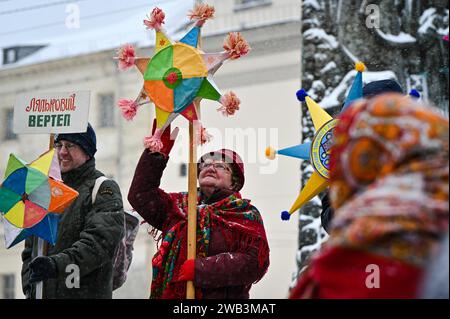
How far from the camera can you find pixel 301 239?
8.02 m

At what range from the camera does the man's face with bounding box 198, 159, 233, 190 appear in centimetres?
500

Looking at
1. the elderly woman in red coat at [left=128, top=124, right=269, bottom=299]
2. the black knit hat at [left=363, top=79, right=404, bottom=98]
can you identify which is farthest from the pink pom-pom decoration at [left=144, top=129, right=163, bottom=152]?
the black knit hat at [left=363, top=79, right=404, bottom=98]

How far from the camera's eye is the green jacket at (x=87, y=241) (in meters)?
4.99

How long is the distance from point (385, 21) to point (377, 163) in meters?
5.76

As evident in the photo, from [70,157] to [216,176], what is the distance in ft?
2.76

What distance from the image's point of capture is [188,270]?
4672mm

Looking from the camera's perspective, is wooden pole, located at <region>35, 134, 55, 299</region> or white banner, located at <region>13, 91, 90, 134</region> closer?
wooden pole, located at <region>35, 134, 55, 299</region>

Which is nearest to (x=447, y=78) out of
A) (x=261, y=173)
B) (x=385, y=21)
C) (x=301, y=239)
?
(x=385, y=21)

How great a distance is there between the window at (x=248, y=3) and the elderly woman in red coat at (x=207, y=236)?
44.6 ft

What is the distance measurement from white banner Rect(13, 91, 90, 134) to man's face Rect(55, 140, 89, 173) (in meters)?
0.12

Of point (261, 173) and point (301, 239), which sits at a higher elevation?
point (261, 173)

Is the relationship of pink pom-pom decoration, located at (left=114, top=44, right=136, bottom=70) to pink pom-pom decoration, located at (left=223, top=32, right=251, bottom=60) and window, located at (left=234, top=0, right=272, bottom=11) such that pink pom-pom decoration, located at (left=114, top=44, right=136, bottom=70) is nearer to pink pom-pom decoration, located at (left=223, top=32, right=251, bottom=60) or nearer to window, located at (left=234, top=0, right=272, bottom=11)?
Answer: pink pom-pom decoration, located at (left=223, top=32, right=251, bottom=60)
